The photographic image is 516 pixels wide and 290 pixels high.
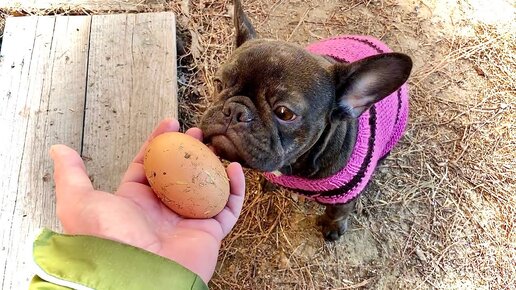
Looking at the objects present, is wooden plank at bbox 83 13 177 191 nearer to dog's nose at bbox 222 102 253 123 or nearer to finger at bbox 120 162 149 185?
finger at bbox 120 162 149 185

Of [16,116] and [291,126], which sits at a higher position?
[291,126]

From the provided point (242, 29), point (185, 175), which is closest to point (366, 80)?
point (242, 29)

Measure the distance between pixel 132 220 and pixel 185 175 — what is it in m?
0.24

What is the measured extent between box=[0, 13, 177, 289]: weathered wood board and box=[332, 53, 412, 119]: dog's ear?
116 centimetres

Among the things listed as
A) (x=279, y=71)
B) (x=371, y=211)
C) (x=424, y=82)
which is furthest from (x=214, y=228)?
(x=424, y=82)

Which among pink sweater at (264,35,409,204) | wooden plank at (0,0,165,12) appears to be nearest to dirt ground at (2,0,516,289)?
wooden plank at (0,0,165,12)

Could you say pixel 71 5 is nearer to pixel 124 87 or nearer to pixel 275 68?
pixel 124 87

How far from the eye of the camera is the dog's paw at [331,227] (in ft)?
9.48

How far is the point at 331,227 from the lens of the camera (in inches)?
115

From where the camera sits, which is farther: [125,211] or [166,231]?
[166,231]

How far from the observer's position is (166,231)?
197 centimetres

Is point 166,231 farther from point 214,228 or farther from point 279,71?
point 279,71

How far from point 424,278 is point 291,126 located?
1394 millimetres

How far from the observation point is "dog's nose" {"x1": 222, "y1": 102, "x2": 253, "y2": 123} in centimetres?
204
